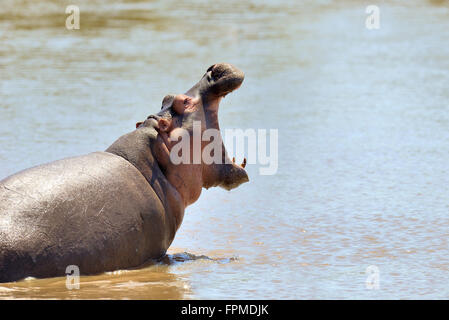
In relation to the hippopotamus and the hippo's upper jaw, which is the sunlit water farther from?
the hippo's upper jaw

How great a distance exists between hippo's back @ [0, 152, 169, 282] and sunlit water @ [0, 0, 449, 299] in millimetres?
102

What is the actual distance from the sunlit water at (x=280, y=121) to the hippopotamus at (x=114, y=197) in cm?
12

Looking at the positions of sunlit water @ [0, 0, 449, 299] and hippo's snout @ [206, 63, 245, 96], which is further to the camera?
hippo's snout @ [206, 63, 245, 96]

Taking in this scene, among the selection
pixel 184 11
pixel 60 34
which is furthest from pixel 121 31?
pixel 184 11

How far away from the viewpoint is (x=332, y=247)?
597cm

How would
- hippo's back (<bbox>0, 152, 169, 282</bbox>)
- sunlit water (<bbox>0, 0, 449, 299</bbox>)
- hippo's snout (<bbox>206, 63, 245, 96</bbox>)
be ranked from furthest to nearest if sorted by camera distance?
1. hippo's snout (<bbox>206, 63, 245, 96</bbox>)
2. sunlit water (<bbox>0, 0, 449, 299</bbox>)
3. hippo's back (<bbox>0, 152, 169, 282</bbox>)

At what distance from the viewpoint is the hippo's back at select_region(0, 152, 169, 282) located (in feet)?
16.0

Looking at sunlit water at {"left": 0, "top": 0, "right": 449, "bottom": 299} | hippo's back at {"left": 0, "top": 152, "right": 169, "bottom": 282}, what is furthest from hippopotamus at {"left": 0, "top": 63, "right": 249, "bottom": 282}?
sunlit water at {"left": 0, "top": 0, "right": 449, "bottom": 299}

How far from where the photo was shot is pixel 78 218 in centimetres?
505

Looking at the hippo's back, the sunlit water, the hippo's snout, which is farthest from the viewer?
the hippo's snout

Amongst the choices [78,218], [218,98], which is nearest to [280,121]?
[218,98]

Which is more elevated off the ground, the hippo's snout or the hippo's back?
the hippo's snout

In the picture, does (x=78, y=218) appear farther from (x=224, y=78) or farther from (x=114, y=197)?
(x=224, y=78)

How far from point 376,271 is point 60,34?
10.7 m
